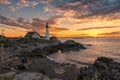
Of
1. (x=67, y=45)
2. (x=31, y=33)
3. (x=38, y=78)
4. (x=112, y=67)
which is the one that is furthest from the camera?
(x=31, y=33)

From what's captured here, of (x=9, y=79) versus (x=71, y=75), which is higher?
(x=9, y=79)

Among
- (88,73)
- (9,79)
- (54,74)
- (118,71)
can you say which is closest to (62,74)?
(54,74)

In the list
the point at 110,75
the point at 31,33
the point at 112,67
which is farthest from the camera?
the point at 31,33

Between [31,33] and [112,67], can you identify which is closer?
[112,67]

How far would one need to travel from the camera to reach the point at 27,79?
12.4 meters

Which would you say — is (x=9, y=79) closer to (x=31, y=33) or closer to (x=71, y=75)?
(x=71, y=75)

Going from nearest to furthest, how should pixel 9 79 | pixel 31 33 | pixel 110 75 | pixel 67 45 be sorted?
pixel 9 79, pixel 110 75, pixel 67 45, pixel 31 33

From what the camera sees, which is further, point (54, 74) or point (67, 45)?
point (67, 45)

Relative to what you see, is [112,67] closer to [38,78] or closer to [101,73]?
[101,73]

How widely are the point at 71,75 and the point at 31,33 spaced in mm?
68285

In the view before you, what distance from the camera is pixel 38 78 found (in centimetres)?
1305

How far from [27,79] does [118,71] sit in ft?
29.8

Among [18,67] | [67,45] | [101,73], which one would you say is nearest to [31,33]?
[67,45]

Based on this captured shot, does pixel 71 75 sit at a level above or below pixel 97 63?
below
